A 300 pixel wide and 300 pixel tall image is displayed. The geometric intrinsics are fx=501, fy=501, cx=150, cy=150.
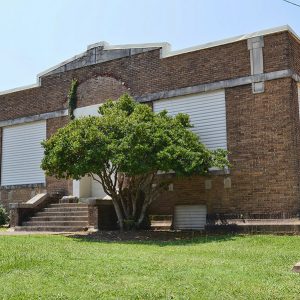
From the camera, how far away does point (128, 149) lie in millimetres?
14859

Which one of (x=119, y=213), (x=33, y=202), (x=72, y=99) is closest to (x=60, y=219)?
(x=33, y=202)

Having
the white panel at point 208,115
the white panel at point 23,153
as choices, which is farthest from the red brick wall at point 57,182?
the white panel at point 208,115

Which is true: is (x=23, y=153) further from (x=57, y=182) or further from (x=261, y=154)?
(x=261, y=154)

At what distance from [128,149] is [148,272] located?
6879 mm

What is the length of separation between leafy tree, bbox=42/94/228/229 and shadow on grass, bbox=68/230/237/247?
1.08 m

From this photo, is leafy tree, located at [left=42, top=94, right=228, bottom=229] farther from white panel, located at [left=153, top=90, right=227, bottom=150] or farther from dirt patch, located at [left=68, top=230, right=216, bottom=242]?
white panel, located at [left=153, top=90, right=227, bottom=150]

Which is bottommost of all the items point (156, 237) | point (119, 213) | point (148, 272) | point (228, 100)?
point (148, 272)

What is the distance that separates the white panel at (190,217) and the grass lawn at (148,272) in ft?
18.9

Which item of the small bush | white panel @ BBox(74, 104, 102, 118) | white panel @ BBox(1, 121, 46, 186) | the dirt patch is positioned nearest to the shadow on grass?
the dirt patch

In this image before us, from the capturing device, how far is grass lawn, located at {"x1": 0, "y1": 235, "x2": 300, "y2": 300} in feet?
22.5

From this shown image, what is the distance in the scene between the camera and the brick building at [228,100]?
16375mm

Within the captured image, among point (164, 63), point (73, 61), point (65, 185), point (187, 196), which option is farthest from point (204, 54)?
point (65, 185)

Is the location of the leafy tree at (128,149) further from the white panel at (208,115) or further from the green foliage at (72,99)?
the green foliage at (72,99)

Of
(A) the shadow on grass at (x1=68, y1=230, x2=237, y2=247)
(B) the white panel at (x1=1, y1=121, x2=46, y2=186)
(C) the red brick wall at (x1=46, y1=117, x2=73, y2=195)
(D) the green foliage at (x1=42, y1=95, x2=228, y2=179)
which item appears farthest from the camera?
(B) the white panel at (x1=1, y1=121, x2=46, y2=186)
